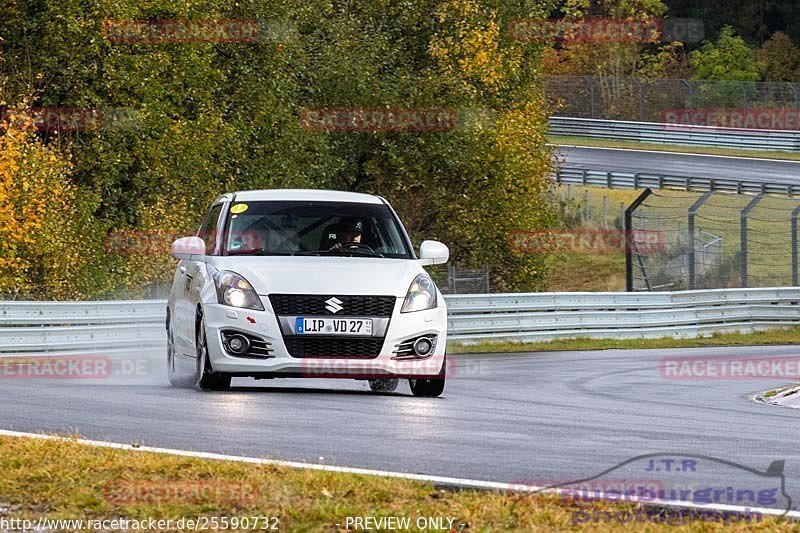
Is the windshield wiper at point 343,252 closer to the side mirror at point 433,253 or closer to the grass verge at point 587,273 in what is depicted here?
the side mirror at point 433,253

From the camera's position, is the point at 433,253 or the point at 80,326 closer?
the point at 433,253

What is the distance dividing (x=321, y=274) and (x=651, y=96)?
60.5 metres

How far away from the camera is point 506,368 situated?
18.5m

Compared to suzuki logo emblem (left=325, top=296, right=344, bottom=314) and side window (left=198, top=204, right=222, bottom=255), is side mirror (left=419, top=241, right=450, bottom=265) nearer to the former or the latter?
suzuki logo emblem (left=325, top=296, right=344, bottom=314)

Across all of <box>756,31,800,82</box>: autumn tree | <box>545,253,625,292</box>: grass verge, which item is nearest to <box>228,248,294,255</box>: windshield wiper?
<box>545,253,625,292</box>: grass verge

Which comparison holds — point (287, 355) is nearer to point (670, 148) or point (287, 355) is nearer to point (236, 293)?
point (236, 293)

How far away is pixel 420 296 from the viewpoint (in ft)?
38.3

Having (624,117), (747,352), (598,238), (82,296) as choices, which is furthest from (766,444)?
(624,117)

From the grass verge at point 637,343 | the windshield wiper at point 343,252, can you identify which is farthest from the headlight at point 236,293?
the grass verge at point 637,343

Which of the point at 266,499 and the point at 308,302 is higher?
the point at 266,499

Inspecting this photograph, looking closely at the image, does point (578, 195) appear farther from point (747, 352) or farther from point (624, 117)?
point (747, 352)

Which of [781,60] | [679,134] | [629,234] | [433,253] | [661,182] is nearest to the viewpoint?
[433,253]

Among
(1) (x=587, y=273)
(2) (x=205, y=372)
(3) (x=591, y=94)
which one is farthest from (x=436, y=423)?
(3) (x=591, y=94)

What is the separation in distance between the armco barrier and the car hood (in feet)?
27.8
